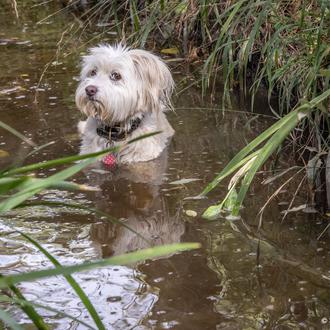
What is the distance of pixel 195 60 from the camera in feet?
23.8

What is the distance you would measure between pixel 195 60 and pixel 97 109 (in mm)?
2106

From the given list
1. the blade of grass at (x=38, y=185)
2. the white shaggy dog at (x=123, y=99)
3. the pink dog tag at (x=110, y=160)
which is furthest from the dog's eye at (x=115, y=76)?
the blade of grass at (x=38, y=185)

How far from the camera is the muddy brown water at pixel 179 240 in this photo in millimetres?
3328

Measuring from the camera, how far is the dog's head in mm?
5344

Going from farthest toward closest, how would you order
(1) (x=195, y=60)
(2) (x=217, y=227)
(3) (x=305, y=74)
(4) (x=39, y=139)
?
1. (1) (x=195, y=60)
2. (4) (x=39, y=139)
3. (3) (x=305, y=74)
4. (2) (x=217, y=227)

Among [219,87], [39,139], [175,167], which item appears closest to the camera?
[175,167]

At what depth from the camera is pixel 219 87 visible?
6.81 metres

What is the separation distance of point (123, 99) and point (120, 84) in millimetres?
119

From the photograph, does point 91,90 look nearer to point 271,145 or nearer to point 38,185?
point 271,145

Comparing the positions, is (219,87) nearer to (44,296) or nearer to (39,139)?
(39,139)

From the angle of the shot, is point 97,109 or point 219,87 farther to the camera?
point 219,87

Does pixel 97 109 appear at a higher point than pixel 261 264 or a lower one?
higher

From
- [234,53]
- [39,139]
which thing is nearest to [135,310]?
[39,139]

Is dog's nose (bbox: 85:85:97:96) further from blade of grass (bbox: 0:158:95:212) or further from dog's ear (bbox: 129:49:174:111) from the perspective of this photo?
blade of grass (bbox: 0:158:95:212)
